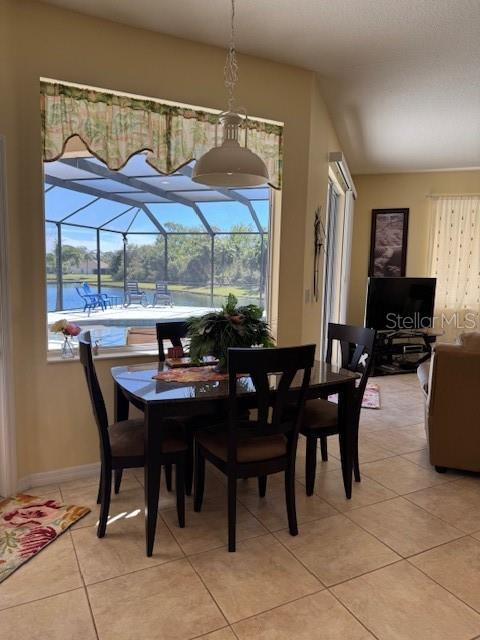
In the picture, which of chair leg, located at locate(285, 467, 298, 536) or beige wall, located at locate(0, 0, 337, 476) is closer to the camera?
chair leg, located at locate(285, 467, 298, 536)

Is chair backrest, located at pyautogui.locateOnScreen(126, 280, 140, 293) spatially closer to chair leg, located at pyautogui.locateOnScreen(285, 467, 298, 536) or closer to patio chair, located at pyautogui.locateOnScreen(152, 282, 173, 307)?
patio chair, located at pyautogui.locateOnScreen(152, 282, 173, 307)

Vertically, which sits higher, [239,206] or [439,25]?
[439,25]

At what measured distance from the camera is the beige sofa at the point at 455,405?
9.73 ft

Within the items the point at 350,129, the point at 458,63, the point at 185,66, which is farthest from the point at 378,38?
the point at 350,129

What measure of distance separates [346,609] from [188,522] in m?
0.96

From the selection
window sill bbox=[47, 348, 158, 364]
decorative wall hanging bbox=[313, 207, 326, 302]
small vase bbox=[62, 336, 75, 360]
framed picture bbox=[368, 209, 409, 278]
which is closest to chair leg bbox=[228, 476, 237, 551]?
window sill bbox=[47, 348, 158, 364]

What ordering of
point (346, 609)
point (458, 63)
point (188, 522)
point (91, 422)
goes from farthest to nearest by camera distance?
point (458, 63), point (91, 422), point (188, 522), point (346, 609)

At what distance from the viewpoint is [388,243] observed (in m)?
6.82

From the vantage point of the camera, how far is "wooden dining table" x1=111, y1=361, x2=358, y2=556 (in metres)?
2.18

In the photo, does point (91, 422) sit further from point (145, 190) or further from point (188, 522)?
point (145, 190)

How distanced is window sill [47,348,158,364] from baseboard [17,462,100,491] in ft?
2.38

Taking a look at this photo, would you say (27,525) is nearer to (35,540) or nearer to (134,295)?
(35,540)

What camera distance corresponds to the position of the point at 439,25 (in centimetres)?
283

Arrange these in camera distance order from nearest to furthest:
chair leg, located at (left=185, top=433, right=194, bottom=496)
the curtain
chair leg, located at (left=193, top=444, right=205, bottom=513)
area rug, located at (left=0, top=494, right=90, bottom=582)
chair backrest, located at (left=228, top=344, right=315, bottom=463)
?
chair backrest, located at (left=228, top=344, right=315, bottom=463)
area rug, located at (left=0, top=494, right=90, bottom=582)
chair leg, located at (left=193, top=444, right=205, bottom=513)
chair leg, located at (left=185, top=433, right=194, bottom=496)
the curtain
